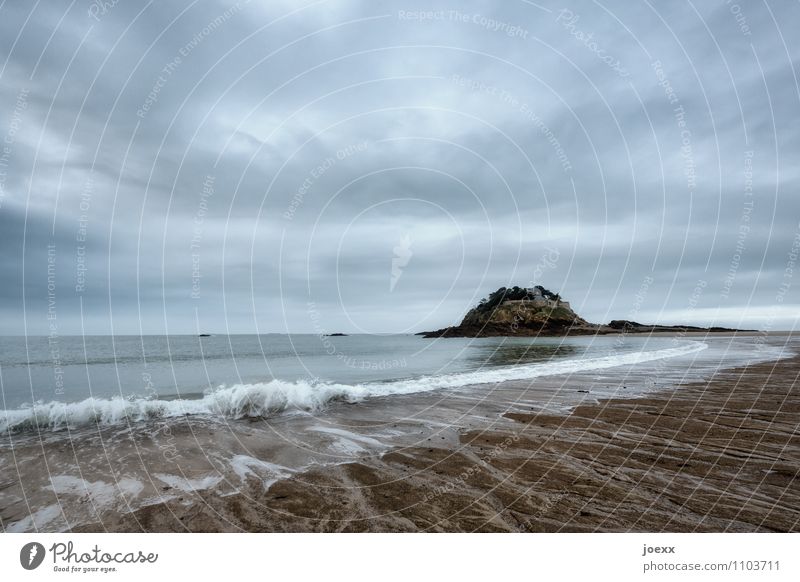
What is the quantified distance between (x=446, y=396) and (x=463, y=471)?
8949 millimetres

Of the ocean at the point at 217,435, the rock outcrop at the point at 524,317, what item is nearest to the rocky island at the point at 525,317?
the rock outcrop at the point at 524,317

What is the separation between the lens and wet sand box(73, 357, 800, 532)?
201 inches

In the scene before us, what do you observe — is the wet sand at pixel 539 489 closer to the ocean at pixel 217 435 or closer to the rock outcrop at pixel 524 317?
the ocean at pixel 217 435

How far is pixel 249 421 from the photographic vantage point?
1169 centimetres

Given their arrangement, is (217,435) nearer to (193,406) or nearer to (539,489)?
(193,406)

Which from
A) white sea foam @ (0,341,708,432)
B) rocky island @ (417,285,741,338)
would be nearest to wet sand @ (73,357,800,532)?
white sea foam @ (0,341,708,432)

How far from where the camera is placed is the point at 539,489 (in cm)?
609

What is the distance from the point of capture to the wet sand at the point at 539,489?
512 cm

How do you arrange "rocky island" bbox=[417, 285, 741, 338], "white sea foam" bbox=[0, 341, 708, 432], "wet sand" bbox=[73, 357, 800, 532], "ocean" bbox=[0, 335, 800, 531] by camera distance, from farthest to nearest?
"rocky island" bbox=[417, 285, 741, 338] < "white sea foam" bbox=[0, 341, 708, 432] < "ocean" bbox=[0, 335, 800, 531] < "wet sand" bbox=[73, 357, 800, 532]

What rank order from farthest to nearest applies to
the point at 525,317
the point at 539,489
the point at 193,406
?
the point at 525,317 → the point at 193,406 → the point at 539,489

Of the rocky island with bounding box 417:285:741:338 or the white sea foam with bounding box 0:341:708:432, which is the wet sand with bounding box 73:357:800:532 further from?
the rocky island with bounding box 417:285:741:338

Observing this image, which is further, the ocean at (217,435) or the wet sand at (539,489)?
A: the ocean at (217,435)

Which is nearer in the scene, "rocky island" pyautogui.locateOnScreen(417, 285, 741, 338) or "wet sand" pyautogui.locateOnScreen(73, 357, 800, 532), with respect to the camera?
"wet sand" pyautogui.locateOnScreen(73, 357, 800, 532)

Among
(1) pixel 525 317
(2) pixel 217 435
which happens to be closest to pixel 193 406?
(2) pixel 217 435
